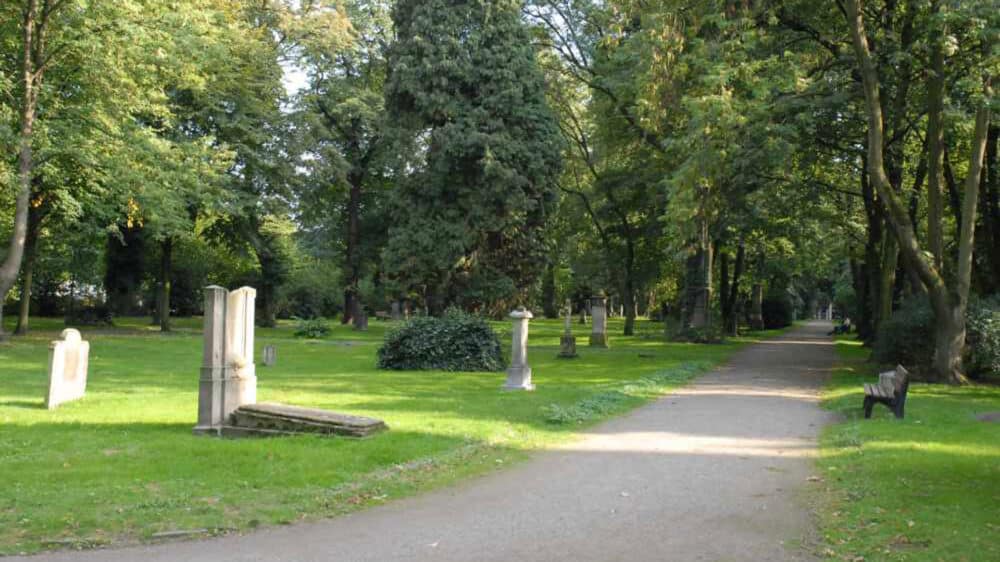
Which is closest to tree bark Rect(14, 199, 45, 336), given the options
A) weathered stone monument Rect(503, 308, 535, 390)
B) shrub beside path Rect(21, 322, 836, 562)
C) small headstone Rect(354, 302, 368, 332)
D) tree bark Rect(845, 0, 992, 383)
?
small headstone Rect(354, 302, 368, 332)

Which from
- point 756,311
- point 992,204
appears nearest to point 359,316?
point 756,311

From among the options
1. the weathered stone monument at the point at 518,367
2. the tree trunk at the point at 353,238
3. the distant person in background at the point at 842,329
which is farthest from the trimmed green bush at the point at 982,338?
the distant person in background at the point at 842,329

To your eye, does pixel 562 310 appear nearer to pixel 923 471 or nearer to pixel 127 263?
pixel 127 263

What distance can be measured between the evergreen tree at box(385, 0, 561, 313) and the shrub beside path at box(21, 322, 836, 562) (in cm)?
2122

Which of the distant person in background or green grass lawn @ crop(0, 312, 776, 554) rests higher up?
the distant person in background

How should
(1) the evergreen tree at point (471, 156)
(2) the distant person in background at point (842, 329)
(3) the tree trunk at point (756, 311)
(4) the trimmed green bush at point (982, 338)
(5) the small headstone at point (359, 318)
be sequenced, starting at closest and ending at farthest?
(4) the trimmed green bush at point (982, 338)
(1) the evergreen tree at point (471, 156)
(5) the small headstone at point (359, 318)
(2) the distant person in background at point (842, 329)
(3) the tree trunk at point (756, 311)

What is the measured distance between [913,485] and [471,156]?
85.1 feet

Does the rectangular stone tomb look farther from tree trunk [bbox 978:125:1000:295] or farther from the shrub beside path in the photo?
tree trunk [bbox 978:125:1000:295]

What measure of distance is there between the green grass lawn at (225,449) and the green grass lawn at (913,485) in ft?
12.1

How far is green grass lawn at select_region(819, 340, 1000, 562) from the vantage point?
246 inches

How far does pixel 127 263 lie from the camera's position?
42594mm

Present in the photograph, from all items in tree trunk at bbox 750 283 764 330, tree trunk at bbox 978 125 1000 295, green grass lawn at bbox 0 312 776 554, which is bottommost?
green grass lawn at bbox 0 312 776 554

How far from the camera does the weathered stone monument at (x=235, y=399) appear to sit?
1050 centimetres

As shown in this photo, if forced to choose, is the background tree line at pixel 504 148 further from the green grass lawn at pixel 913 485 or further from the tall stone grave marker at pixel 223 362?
the tall stone grave marker at pixel 223 362
